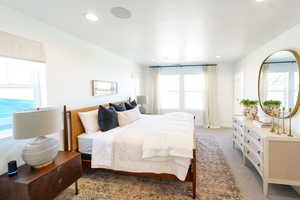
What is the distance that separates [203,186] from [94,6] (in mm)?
2819

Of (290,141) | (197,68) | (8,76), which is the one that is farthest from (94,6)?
(197,68)

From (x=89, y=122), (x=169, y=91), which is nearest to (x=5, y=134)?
(x=89, y=122)

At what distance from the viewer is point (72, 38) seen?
2.59m

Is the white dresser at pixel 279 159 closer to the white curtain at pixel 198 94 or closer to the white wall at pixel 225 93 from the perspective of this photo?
the white curtain at pixel 198 94

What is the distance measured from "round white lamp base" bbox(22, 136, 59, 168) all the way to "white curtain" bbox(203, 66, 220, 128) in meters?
5.15

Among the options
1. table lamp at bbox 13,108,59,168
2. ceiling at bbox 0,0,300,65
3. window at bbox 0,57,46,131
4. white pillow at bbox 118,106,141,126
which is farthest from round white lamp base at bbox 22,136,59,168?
ceiling at bbox 0,0,300,65

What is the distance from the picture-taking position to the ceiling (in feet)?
5.36

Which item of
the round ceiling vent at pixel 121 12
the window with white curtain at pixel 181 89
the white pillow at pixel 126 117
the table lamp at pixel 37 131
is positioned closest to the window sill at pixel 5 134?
the table lamp at pixel 37 131

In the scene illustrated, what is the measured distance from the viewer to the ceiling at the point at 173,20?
1634mm

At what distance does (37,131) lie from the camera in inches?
58.4

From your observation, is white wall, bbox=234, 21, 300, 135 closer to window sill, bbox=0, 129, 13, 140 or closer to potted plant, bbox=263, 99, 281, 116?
potted plant, bbox=263, 99, 281, 116

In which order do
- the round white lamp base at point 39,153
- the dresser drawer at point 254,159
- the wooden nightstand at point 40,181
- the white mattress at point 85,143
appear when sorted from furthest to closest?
the white mattress at point 85,143 → the dresser drawer at point 254,159 → the round white lamp base at point 39,153 → the wooden nightstand at point 40,181

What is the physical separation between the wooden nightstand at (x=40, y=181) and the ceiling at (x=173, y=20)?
6.13 feet

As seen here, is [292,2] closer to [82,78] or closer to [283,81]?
[283,81]
